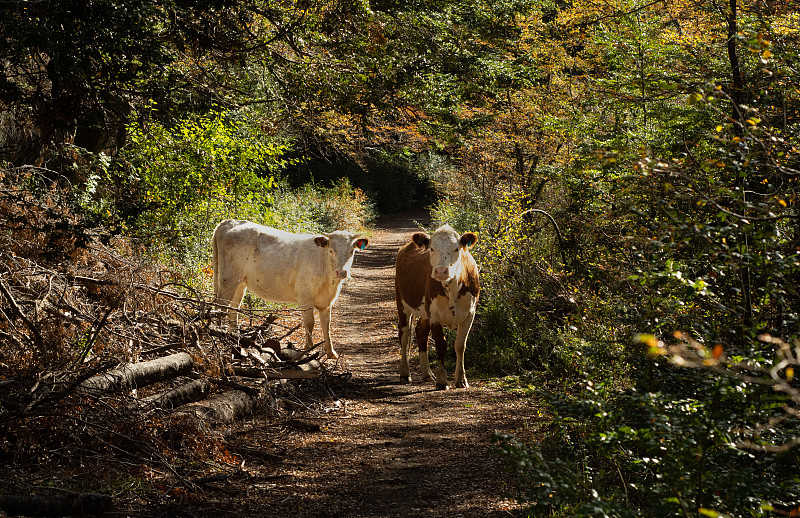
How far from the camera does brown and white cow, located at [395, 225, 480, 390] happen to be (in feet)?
28.0

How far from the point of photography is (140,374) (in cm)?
584

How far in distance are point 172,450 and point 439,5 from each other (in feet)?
55.1

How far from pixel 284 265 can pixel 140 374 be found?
4.70 m

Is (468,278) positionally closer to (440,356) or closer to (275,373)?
(440,356)

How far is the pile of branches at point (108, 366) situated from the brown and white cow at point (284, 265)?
6.15ft

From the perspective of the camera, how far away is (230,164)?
12711mm

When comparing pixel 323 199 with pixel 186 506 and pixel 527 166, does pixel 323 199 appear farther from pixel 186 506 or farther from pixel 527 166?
pixel 186 506

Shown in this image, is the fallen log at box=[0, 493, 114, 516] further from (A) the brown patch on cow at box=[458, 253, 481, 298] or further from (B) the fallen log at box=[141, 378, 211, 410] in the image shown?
(A) the brown patch on cow at box=[458, 253, 481, 298]

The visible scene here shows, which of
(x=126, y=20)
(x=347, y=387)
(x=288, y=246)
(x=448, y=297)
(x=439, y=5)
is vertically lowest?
(x=347, y=387)

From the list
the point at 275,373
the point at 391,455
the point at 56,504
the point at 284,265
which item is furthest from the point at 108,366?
the point at 284,265

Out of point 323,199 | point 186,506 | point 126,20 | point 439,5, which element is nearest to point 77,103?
point 126,20

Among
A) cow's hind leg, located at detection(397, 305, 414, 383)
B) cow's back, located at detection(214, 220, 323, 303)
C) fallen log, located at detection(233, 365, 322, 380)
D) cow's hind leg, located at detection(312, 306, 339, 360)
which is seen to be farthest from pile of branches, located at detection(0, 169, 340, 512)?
cow's back, located at detection(214, 220, 323, 303)

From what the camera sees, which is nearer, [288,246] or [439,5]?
[288,246]

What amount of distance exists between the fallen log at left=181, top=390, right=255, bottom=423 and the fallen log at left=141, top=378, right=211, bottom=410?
0.10 meters
